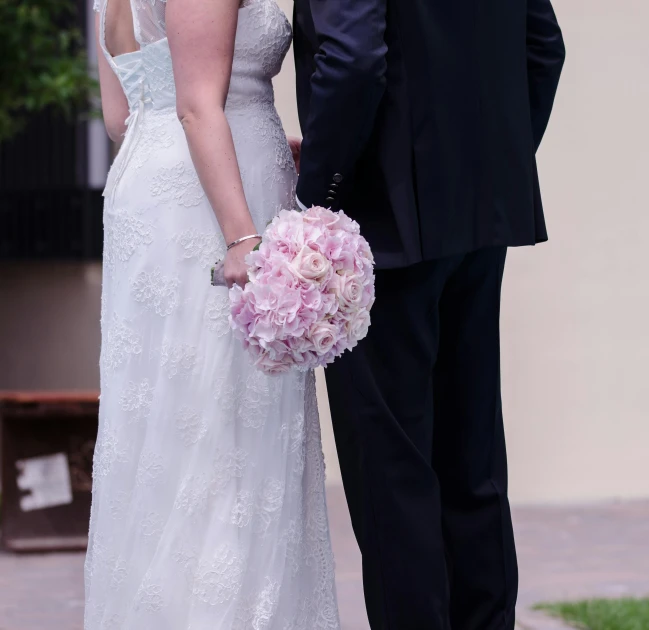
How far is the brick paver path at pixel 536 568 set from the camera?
339 cm

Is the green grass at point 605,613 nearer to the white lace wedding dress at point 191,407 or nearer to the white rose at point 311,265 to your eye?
the white lace wedding dress at point 191,407

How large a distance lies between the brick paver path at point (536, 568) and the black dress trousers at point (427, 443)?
0.80m

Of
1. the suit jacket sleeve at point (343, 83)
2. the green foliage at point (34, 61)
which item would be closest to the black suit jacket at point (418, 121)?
the suit jacket sleeve at point (343, 83)

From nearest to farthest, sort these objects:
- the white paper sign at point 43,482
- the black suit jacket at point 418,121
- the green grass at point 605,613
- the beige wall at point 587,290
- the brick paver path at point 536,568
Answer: the black suit jacket at point 418,121 < the green grass at point 605,613 < the brick paver path at point 536,568 < the white paper sign at point 43,482 < the beige wall at point 587,290

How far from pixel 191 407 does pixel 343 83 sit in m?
0.72

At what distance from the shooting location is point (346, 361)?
2246 millimetres

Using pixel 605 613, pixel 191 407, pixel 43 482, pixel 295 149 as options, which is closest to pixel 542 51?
pixel 295 149

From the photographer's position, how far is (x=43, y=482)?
14.1ft

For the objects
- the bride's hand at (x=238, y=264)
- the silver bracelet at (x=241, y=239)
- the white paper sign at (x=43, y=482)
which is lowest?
the white paper sign at (x=43, y=482)

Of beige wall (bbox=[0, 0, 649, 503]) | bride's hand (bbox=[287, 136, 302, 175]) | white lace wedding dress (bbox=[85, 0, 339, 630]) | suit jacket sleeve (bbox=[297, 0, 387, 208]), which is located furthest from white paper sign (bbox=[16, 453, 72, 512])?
suit jacket sleeve (bbox=[297, 0, 387, 208])

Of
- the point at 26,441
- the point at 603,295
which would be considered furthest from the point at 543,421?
the point at 26,441

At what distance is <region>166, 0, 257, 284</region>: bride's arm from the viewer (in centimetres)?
212

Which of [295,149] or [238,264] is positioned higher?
[295,149]

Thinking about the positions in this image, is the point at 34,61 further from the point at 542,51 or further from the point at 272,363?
the point at 272,363
